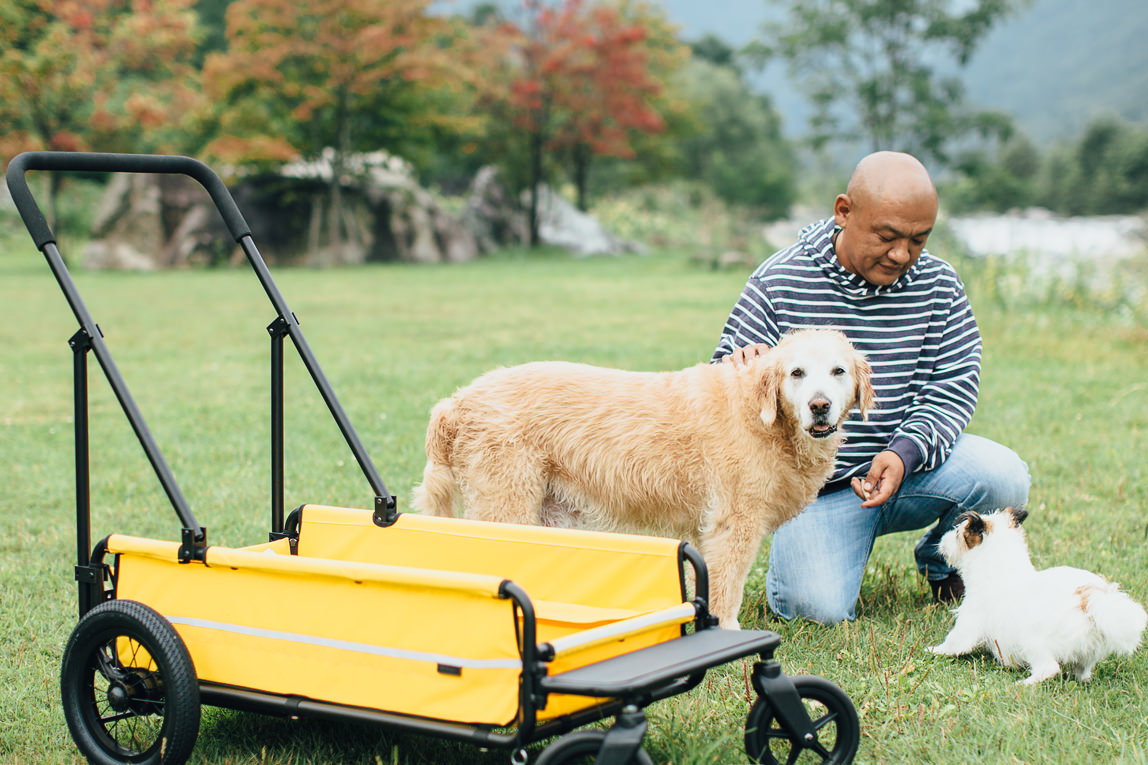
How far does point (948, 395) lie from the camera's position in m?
3.77

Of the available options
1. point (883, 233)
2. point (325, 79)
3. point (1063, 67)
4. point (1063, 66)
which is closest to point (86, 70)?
point (325, 79)

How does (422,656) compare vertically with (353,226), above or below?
below

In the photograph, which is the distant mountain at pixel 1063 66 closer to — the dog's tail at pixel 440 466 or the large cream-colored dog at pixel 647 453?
the large cream-colored dog at pixel 647 453

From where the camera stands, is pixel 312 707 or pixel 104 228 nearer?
pixel 312 707

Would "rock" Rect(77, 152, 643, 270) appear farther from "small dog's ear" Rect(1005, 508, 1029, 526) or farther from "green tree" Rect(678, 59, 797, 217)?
"small dog's ear" Rect(1005, 508, 1029, 526)

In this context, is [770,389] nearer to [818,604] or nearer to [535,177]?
[818,604]

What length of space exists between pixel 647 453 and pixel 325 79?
2405 cm

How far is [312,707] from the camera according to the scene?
230 cm

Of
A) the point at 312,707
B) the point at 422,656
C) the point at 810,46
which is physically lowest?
the point at 312,707

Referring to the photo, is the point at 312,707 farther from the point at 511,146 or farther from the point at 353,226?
the point at 511,146

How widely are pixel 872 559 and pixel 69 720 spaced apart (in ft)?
10.4

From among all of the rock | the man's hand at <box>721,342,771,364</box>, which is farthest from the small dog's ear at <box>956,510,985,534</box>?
the rock

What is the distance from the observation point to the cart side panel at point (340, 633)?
6.98ft

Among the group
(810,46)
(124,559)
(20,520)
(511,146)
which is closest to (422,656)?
(124,559)
